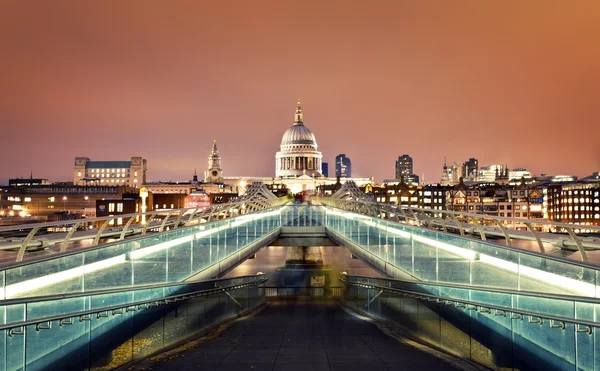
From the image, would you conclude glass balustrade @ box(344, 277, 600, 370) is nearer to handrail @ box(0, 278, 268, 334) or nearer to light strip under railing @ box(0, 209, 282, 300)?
handrail @ box(0, 278, 268, 334)

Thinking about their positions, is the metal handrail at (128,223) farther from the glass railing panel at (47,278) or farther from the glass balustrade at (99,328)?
the glass balustrade at (99,328)

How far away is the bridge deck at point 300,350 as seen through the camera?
8883mm

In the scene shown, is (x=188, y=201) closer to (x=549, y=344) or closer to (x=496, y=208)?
(x=496, y=208)

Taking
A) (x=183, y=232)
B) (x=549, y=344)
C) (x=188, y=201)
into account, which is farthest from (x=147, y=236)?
(x=188, y=201)

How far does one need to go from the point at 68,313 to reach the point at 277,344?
4347 millimetres

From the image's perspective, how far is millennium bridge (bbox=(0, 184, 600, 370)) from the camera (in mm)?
7027

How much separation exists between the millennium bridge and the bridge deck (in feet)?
0.12

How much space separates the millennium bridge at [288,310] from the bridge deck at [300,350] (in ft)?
0.12

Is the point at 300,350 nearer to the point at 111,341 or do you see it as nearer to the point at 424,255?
the point at 111,341

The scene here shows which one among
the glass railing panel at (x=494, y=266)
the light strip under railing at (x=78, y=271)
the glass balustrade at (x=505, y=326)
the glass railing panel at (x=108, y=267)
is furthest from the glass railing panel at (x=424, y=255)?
the glass railing panel at (x=108, y=267)

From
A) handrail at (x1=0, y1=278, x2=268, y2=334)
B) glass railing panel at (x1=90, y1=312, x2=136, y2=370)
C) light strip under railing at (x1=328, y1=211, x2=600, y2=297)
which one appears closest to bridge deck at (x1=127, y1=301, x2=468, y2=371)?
glass railing panel at (x1=90, y1=312, x2=136, y2=370)

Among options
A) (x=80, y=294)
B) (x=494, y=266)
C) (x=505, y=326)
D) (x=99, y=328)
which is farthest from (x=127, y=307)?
(x=494, y=266)

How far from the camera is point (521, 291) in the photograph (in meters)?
8.02

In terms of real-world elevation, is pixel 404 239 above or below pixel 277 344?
above
